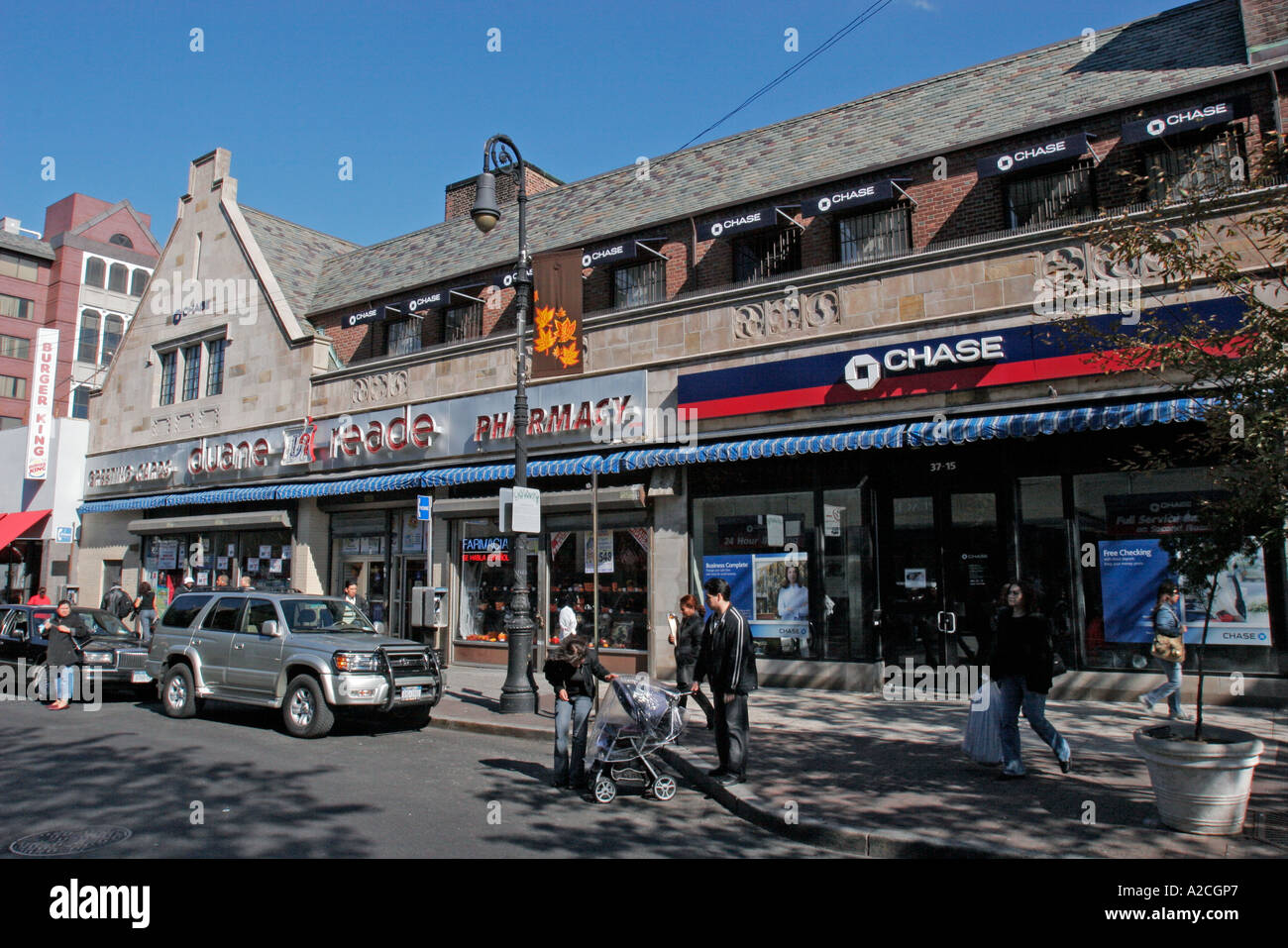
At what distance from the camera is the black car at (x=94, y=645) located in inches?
546

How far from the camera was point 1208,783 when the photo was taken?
230 inches

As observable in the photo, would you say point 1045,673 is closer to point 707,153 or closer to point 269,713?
point 269,713

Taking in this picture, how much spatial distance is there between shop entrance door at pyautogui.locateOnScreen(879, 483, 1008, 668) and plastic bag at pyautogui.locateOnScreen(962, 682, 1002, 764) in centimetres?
511

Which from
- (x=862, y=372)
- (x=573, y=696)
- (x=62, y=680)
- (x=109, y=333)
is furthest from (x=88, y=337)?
(x=573, y=696)

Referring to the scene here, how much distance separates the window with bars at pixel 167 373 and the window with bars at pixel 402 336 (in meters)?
8.65

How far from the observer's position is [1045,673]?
7641mm

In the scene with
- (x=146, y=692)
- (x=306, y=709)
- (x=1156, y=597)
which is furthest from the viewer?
(x=146, y=692)

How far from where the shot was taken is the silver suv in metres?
10.6

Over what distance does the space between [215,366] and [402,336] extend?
→ 6883 mm

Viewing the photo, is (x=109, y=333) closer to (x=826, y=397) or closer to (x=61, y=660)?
(x=61, y=660)

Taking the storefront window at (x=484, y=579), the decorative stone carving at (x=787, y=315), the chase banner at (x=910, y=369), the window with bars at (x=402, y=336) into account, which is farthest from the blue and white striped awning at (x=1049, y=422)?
the window with bars at (x=402, y=336)

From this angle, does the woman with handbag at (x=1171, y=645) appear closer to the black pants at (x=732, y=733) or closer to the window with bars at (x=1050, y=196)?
the black pants at (x=732, y=733)

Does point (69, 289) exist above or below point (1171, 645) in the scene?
above

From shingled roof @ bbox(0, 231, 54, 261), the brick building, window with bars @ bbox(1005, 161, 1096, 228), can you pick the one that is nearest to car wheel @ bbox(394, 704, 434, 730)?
window with bars @ bbox(1005, 161, 1096, 228)
